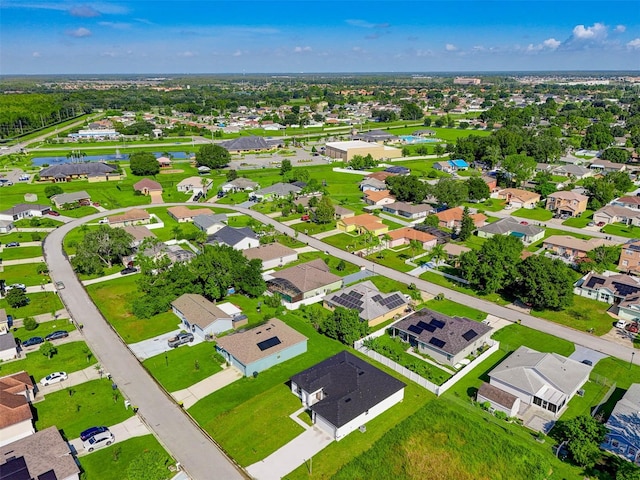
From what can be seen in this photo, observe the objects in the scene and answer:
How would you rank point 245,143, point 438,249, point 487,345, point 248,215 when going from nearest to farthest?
point 487,345
point 438,249
point 248,215
point 245,143

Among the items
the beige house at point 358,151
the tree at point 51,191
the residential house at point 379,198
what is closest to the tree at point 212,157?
the beige house at point 358,151

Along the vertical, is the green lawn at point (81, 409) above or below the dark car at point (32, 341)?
below

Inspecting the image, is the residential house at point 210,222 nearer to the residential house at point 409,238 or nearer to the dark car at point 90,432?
the residential house at point 409,238

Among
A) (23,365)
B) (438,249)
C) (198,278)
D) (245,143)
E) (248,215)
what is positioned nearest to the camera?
(23,365)

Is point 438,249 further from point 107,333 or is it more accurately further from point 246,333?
point 107,333

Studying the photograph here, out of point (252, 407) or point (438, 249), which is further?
point (438, 249)

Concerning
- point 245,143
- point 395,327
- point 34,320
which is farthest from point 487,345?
point 245,143

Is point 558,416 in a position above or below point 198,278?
below
